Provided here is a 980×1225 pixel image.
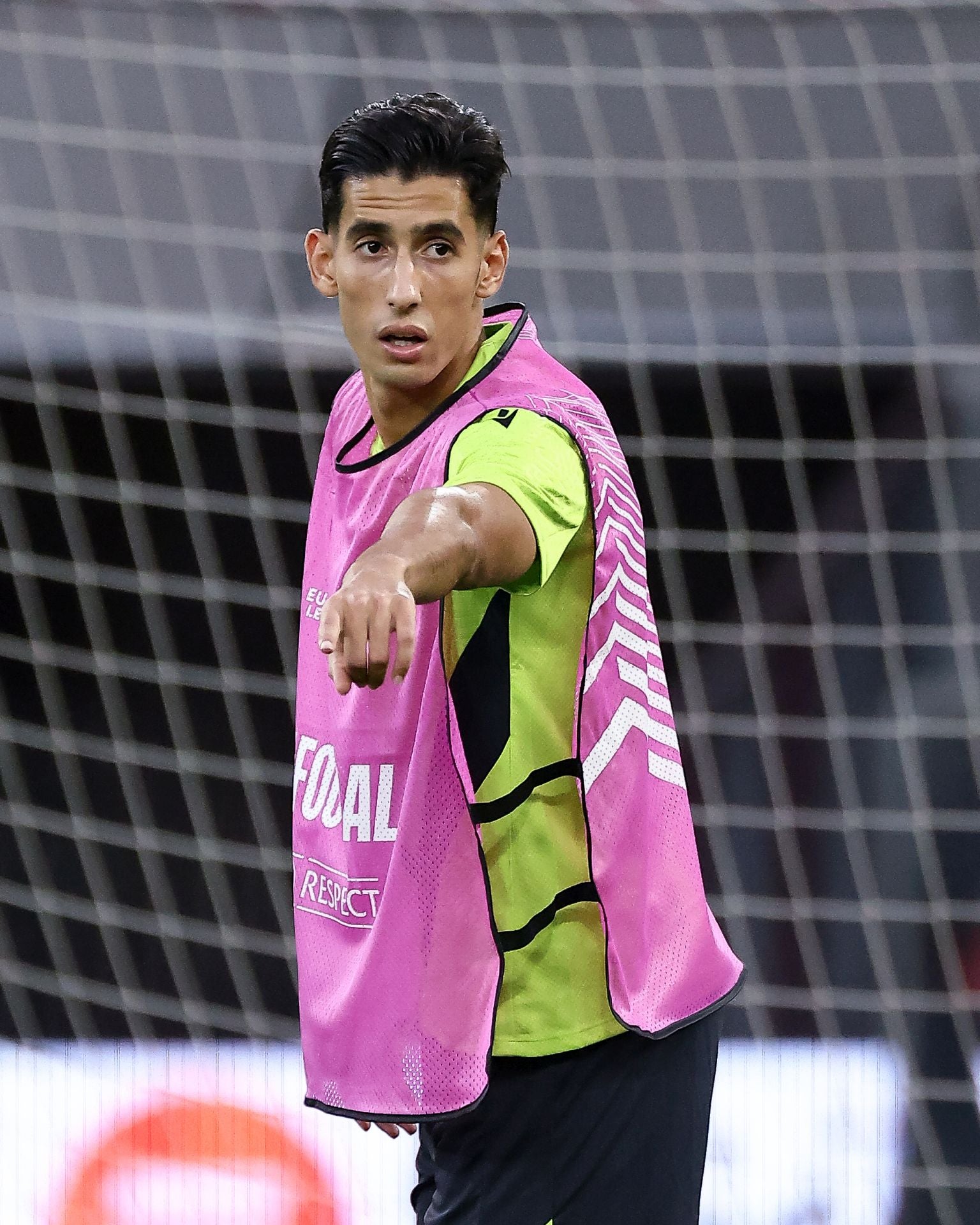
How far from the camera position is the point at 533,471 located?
108 centimetres

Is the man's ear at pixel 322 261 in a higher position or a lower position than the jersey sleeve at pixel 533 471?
higher

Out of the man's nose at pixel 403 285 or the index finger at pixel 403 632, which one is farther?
the man's nose at pixel 403 285

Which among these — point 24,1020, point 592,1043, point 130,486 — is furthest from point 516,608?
point 24,1020

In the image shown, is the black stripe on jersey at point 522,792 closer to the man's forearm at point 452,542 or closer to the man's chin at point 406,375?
the man's forearm at point 452,542

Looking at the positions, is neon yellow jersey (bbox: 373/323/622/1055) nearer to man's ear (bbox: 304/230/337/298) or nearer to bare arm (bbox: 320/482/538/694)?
bare arm (bbox: 320/482/538/694)

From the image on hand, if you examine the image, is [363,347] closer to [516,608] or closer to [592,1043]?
[516,608]

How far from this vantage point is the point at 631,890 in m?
1.22

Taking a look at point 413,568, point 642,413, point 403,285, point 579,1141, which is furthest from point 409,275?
point 642,413

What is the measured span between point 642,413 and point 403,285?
6.52 feet

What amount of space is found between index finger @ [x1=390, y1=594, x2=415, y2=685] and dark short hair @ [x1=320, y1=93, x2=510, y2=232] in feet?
1.60

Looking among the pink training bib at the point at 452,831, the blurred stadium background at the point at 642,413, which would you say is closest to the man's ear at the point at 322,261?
the pink training bib at the point at 452,831

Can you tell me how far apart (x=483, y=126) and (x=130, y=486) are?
6.24ft

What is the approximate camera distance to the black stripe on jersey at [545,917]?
1207 millimetres

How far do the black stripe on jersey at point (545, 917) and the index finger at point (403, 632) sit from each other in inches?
15.1
